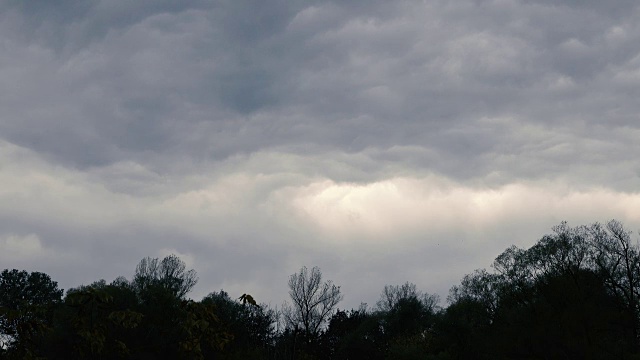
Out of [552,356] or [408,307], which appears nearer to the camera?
[552,356]

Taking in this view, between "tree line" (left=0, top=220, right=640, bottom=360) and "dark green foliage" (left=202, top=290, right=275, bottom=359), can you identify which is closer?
"tree line" (left=0, top=220, right=640, bottom=360)

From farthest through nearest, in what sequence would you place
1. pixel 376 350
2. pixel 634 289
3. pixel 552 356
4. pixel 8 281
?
1. pixel 8 281
2. pixel 376 350
3. pixel 634 289
4. pixel 552 356

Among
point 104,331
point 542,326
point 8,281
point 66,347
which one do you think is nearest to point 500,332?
point 542,326

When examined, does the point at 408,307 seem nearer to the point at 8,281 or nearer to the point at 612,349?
the point at 612,349

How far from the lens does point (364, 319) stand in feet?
318

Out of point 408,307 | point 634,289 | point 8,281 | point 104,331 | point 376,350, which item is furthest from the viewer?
point 8,281

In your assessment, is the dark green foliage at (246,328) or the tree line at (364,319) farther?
the dark green foliage at (246,328)

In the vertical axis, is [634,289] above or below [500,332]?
above

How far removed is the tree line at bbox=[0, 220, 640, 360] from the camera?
9.06m

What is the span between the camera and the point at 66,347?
46156 mm

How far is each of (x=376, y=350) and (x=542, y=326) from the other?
46360 mm

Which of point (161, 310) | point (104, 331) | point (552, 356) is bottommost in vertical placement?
point (104, 331)

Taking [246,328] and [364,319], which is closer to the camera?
[246,328]

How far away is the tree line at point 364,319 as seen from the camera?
906cm
